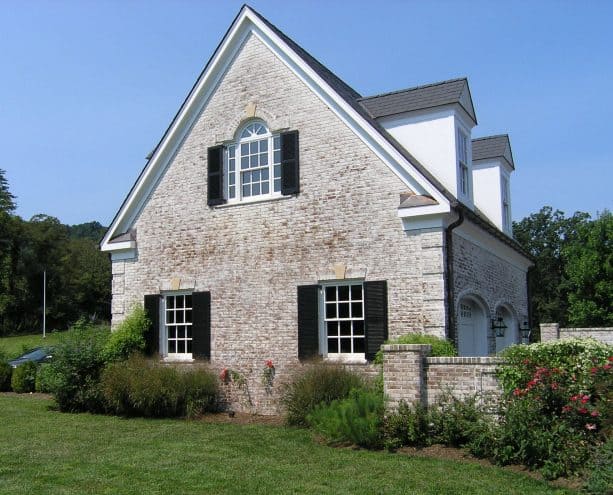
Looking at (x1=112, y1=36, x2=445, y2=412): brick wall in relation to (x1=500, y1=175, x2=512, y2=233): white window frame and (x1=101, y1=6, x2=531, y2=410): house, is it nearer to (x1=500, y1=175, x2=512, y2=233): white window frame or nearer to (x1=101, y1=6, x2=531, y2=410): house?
(x1=101, y1=6, x2=531, y2=410): house

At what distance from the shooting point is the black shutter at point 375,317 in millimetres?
13344

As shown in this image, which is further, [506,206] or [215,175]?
[506,206]

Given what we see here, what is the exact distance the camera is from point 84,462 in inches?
385

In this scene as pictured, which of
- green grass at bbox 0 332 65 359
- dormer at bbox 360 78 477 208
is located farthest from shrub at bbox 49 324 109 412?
dormer at bbox 360 78 477 208

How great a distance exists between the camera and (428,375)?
34.6 ft

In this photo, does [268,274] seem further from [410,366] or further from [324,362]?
[410,366]

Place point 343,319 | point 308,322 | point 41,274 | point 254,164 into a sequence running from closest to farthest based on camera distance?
1. point 343,319
2. point 308,322
3. point 254,164
4. point 41,274

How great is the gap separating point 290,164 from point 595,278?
65.8ft

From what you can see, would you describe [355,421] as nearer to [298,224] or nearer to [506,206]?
[298,224]

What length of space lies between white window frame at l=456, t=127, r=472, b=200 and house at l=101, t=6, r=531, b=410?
0.05 meters

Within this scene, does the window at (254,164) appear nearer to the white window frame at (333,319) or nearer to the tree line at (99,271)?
the white window frame at (333,319)

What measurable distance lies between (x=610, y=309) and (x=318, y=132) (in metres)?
20.2

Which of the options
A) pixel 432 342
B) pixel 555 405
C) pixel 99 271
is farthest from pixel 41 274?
pixel 555 405

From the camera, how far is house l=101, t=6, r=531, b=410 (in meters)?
13.5
